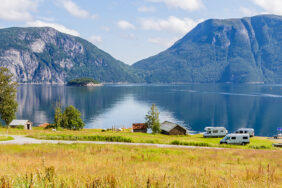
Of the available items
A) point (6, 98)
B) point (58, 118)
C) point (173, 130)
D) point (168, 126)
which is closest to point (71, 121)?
point (58, 118)

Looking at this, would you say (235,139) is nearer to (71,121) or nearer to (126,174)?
(126,174)

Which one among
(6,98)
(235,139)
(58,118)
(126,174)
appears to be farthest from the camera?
(58,118)

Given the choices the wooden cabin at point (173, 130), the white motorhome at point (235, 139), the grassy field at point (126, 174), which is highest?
the grassy field at point (126, 174)

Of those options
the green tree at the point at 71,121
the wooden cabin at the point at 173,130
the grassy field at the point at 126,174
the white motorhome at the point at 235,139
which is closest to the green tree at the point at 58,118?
the green tree at the point at 71,121

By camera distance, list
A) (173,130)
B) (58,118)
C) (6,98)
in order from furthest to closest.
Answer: (58,118), (173,130), (6,98)

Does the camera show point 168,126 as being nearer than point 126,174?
No

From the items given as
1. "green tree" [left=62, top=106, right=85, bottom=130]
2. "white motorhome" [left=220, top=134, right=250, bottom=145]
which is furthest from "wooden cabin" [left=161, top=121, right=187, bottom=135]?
"green tree" [left=62, top=106, right=85, bottom=130]

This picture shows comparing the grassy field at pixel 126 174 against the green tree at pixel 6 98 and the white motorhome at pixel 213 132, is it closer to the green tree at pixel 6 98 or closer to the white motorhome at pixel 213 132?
the green tree at pixel 6 98

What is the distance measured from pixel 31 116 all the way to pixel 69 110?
186 feet

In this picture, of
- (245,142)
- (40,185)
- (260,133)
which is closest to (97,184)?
(40,185)

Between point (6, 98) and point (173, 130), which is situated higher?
point (6, 98)

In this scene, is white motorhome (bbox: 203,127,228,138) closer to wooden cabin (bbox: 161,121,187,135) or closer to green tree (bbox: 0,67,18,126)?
wooden cabin (bbox: 161,121,187,135)

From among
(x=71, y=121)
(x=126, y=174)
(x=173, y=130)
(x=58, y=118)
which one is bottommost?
(x=173, y=130)

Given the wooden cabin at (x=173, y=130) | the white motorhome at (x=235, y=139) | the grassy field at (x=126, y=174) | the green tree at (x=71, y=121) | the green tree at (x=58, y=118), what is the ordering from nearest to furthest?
the grassy field at (x=126, y=174)
the white motorhome at (x=235, y=139)
the wooden cabin at (x=173, y=130)
the green tree at (x=58, y=118)
the green tree at (x=71, y=121)
